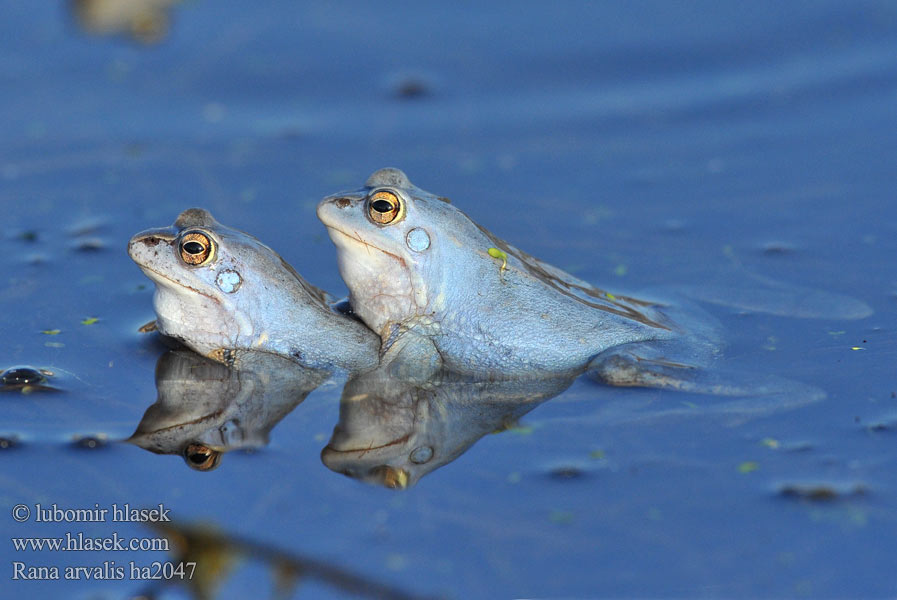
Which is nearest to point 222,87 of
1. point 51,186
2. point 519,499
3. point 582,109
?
point 51,186

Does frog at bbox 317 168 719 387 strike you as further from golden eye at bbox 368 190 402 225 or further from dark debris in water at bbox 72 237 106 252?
dark debris in water at bbox 72 237 106 252

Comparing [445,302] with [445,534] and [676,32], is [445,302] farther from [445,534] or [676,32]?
[676,32]

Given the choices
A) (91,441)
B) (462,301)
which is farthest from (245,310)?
(462,301)

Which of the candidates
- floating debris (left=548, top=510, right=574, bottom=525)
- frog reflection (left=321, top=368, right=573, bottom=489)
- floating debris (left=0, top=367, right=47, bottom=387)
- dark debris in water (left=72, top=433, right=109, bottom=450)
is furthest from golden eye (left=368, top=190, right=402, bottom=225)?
floating debris (left=0, top=367, right=47, bottom=387)

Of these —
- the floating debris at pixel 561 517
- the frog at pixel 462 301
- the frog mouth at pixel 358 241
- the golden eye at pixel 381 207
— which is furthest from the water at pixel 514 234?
the golden eye at pixel 381 207

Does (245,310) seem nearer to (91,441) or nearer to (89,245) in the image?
(91,441)

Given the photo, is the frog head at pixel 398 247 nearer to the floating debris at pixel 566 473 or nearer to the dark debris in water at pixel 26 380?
the floating debris at pixel 566 473
